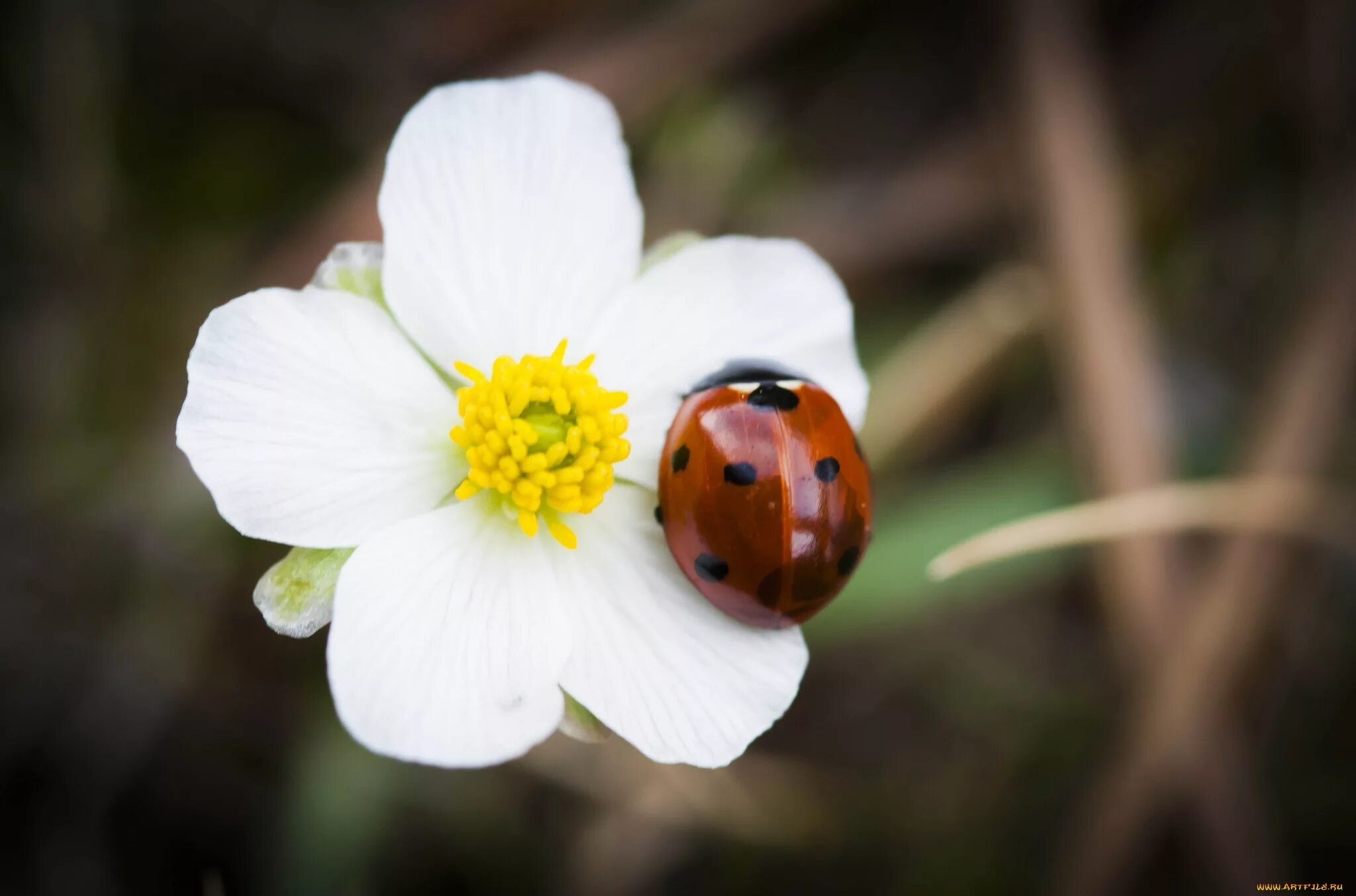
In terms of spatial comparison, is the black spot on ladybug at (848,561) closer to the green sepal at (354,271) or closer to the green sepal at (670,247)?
the green sepal at (670,247)

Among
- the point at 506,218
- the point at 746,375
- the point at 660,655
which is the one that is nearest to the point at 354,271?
the point at 506,218

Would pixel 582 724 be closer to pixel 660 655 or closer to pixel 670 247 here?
pixel 660 655

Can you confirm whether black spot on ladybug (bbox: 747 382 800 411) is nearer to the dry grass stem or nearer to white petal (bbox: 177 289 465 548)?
white petal (bbox: 177 289 465 548)

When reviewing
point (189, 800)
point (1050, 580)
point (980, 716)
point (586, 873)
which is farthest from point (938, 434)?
point (189, 800)

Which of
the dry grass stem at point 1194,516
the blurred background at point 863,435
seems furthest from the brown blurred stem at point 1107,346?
the dry grass stem at point 1194,516

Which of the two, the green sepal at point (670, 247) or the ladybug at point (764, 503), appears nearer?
Answer: the ladybug at point (764, 503)
